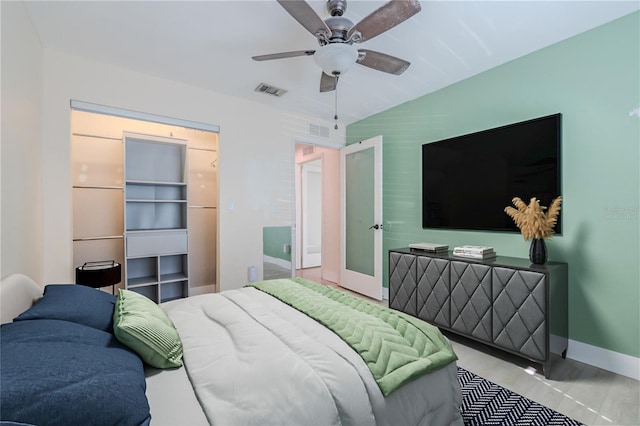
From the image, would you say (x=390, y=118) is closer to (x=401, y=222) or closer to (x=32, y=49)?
Result: (x=401, y=222)

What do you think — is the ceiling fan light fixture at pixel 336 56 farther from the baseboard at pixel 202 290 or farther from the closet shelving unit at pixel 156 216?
the baseboard at pixel 202 290

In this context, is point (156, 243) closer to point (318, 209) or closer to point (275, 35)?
point (275, 35)

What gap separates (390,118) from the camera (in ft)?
12.7

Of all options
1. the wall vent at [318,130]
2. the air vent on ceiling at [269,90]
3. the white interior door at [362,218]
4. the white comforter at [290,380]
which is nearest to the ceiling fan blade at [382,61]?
the air vent on ceiling at [269,90]

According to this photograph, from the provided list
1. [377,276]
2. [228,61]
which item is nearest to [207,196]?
[228,61]

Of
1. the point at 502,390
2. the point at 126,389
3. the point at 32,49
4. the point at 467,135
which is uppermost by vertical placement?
the point at 32,49

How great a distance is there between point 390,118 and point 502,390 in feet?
10.2

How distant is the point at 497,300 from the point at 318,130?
10.1 ft

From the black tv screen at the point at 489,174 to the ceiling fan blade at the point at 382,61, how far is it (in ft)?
3.87

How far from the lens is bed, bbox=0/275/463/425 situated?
756 millimetres

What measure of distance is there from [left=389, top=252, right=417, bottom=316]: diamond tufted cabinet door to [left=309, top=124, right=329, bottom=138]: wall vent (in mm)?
2079

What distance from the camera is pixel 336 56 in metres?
1.94

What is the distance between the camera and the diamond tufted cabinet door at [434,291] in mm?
2645

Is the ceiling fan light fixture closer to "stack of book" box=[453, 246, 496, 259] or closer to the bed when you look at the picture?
the bed
